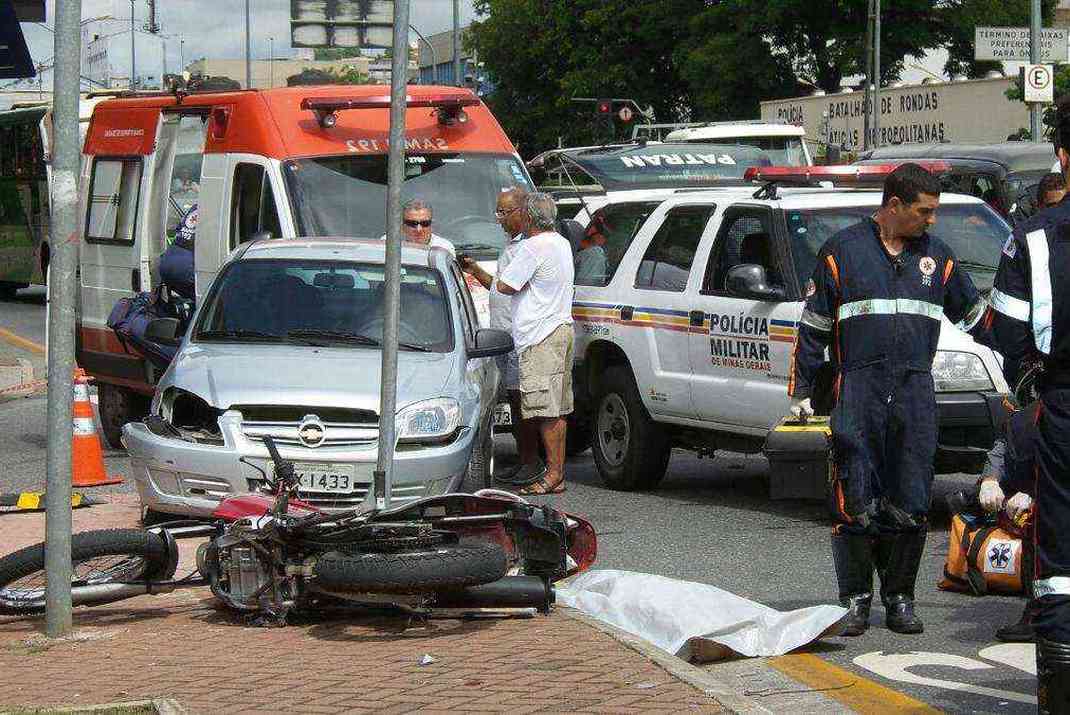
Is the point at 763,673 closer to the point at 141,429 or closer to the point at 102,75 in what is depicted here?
the point at 141,429

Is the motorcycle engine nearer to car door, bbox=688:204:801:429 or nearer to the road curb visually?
the road curb

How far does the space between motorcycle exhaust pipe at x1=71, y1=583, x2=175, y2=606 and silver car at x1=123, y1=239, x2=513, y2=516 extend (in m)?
1.14

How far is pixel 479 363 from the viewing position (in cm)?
1043

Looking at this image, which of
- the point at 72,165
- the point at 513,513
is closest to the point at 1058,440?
the point at 513,513

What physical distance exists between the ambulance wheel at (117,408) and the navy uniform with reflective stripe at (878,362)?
804 cm

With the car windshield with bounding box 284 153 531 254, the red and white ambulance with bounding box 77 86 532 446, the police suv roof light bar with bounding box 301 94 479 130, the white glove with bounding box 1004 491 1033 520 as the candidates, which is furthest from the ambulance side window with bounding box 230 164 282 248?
the white glove with bounding box 1004 491 1033 520

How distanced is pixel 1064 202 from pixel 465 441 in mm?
4914

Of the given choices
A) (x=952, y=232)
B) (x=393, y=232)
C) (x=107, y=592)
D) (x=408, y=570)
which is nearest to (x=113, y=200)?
→ (x=952, y=232)

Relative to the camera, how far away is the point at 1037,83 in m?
25.9

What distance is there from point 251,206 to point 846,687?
7.83m

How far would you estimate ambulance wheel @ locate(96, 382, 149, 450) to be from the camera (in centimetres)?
1420

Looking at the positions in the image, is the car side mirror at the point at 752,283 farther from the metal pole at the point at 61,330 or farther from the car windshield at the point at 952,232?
the metal pole at the point at 61,330

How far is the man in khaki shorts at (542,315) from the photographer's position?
11383mm

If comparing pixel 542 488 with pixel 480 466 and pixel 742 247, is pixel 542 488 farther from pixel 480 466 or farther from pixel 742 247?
pixel 742 247
